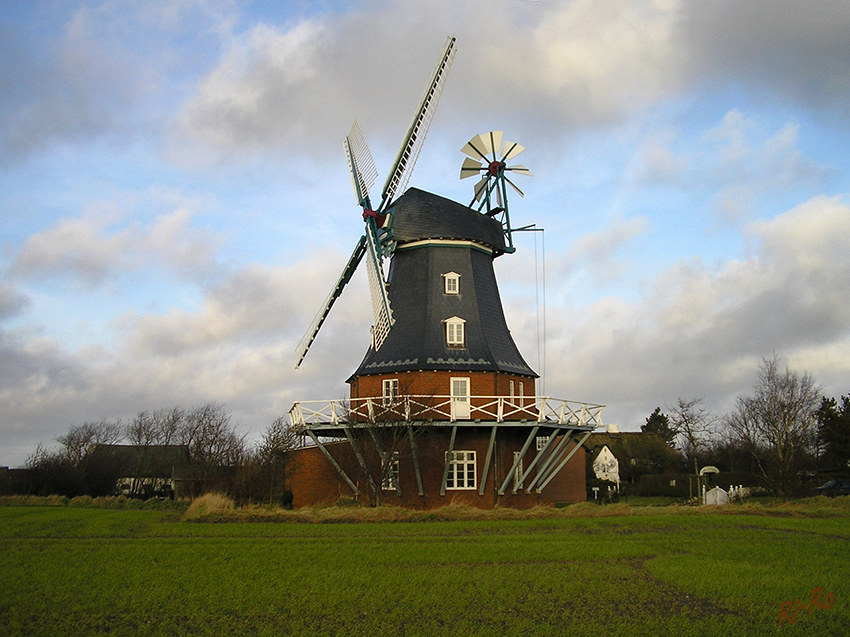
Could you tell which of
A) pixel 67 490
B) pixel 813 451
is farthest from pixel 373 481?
pixel 813 451

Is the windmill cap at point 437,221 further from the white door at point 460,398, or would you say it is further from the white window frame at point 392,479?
the white window frame at point 392,479

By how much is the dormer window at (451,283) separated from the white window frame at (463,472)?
6.27 metres

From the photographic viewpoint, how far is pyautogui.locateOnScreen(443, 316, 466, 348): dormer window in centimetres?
2828

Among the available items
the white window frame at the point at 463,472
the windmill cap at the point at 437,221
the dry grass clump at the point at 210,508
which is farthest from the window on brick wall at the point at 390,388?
the dry grass clump at the point at 210,508

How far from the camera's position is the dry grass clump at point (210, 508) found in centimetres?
2278

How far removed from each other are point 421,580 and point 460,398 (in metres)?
14.9

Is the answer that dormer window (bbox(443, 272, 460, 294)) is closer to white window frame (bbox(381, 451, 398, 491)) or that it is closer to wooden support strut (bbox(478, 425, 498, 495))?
wooden support strut (bbox(478, 425, 498, 495))

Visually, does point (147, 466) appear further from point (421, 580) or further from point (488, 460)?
point (421, 580)

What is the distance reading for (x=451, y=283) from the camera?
96.3ft

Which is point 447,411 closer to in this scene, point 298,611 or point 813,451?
point 298,611

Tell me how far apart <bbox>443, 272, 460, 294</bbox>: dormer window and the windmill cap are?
1498 millimetres

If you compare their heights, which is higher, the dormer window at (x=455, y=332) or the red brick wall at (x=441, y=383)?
the dormer window at (x=455, y=332)
